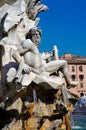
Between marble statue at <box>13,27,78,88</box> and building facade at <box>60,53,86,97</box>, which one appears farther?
building facade at <box>60,53,86,97</box>

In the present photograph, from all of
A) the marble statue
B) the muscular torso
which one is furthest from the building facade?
the muscular torso

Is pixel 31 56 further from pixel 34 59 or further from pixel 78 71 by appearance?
pixel 78 71

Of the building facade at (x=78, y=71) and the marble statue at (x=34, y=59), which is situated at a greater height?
the building facade at (x=78, y=71)

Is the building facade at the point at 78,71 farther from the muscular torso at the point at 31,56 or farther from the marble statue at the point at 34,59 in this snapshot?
the muscular torso at the point at 31,56

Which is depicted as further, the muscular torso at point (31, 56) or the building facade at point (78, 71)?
the building facade at point (78, 71)

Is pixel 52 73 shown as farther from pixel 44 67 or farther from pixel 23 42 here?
pixel 23 42

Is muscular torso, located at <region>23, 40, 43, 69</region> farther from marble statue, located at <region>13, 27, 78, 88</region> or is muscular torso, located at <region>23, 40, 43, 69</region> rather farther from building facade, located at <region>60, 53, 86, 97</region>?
building facade, located at <region>60, 53, 86, 97</region>

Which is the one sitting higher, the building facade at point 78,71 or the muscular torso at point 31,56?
the building facade at point 78,71

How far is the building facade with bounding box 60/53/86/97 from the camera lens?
87312mm

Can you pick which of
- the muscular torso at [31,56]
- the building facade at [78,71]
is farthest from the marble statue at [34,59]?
the building facade at [78,71]

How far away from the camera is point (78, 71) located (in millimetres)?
89250

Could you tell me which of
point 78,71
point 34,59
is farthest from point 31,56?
point 78,71

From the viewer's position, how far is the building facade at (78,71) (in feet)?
286

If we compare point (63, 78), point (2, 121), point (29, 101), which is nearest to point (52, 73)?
point (63, 78)
